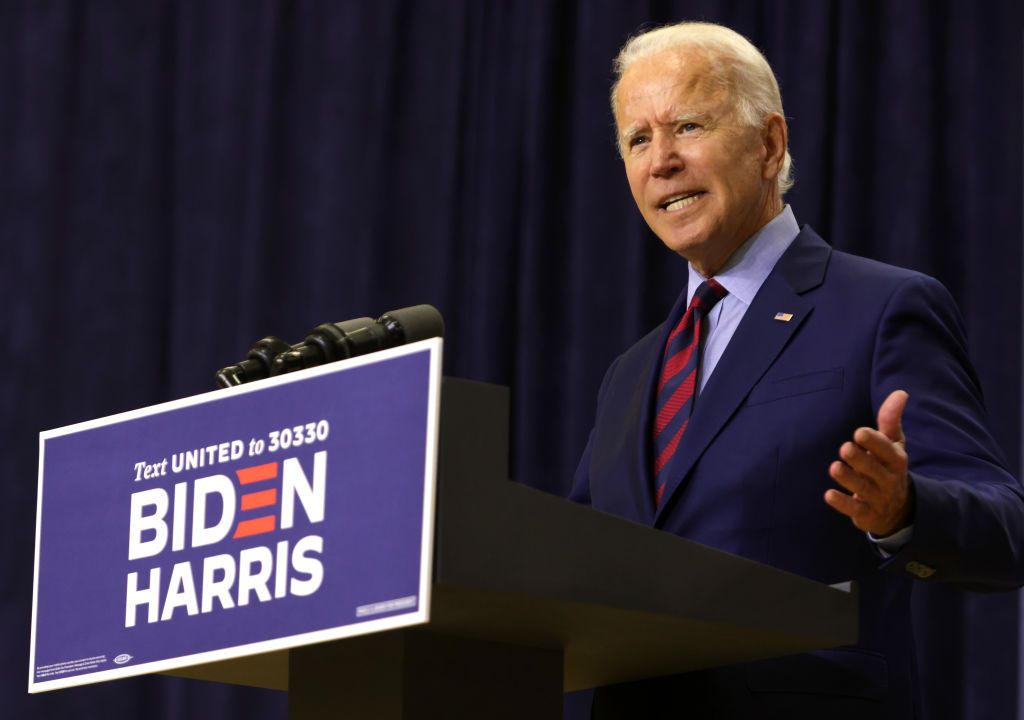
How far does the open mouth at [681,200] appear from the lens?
6.63 ft

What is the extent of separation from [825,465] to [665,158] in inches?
21.8

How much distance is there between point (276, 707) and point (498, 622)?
7.83 feet

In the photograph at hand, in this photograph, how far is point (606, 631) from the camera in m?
1.31

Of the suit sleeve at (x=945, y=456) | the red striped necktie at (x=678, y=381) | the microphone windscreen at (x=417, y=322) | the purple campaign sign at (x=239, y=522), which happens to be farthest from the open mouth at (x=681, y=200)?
the purple campaign sign at (x=239, y=522)

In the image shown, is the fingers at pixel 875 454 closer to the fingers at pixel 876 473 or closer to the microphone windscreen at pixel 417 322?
the fingers at pixel 876 473

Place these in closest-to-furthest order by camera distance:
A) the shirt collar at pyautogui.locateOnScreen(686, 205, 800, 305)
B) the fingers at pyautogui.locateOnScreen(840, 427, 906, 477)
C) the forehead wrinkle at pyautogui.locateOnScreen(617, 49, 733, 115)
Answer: the fingers at pyautogui.locateOnScreen(840, 427, 906, 477) → the shirt collar at pyautogui.locateOnScreen(686, 205, 800, 305) → the forehead wrinkle at pyautogui.locateOnScreen(617, 49, 733, 115)

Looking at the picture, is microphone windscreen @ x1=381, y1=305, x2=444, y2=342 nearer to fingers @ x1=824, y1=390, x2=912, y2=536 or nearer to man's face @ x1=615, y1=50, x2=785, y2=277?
fingers @ x1=824, y1=390, x2=912, y2=536

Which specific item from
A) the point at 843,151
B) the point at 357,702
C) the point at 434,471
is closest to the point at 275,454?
the point at 434,471

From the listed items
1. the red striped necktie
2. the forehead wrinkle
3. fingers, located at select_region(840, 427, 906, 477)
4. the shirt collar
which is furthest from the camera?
the forehead wrinkle

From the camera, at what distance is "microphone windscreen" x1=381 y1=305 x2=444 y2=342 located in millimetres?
1370

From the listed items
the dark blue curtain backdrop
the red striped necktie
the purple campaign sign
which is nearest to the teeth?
the red striped necktie

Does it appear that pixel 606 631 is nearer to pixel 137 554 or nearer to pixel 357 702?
pixel 357 702

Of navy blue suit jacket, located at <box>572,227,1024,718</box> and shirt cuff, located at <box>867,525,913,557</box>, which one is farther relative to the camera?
navy blue suit jacket, located at <box>572,227,1024,718</box>

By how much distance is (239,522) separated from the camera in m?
1.19
